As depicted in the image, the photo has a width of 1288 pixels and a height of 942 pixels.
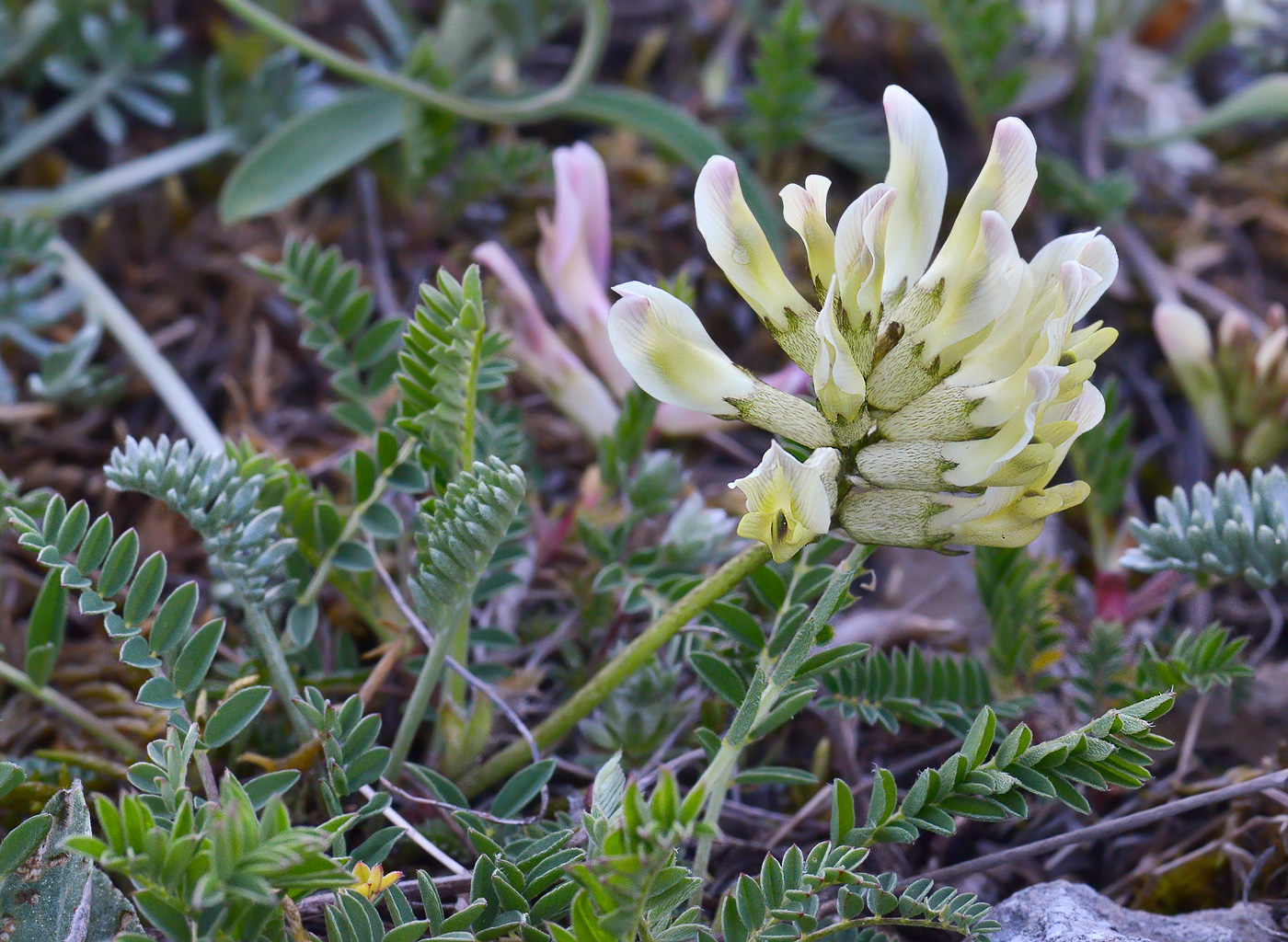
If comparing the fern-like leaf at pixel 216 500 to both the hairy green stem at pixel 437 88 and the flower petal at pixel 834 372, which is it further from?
the hairy green stem at pixel 437 88

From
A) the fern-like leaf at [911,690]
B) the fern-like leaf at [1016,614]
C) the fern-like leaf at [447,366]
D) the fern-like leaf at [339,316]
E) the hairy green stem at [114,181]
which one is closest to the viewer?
the fern-like leaf at [447,366]

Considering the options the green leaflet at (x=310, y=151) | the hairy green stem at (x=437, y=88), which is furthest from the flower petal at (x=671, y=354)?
the green leaflet at (x=310, y=151)

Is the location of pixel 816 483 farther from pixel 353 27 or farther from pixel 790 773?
pixel 353 27

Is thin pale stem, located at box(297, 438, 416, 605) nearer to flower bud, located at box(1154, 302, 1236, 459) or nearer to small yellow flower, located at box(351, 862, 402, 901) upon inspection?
small yellow flower, located at box(351, 862, 402, 901)

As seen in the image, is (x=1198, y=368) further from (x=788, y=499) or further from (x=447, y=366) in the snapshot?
(x=447, y=366)

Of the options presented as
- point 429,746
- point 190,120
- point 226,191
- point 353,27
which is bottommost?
point 429,746

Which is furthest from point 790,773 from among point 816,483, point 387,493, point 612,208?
point 612,208
